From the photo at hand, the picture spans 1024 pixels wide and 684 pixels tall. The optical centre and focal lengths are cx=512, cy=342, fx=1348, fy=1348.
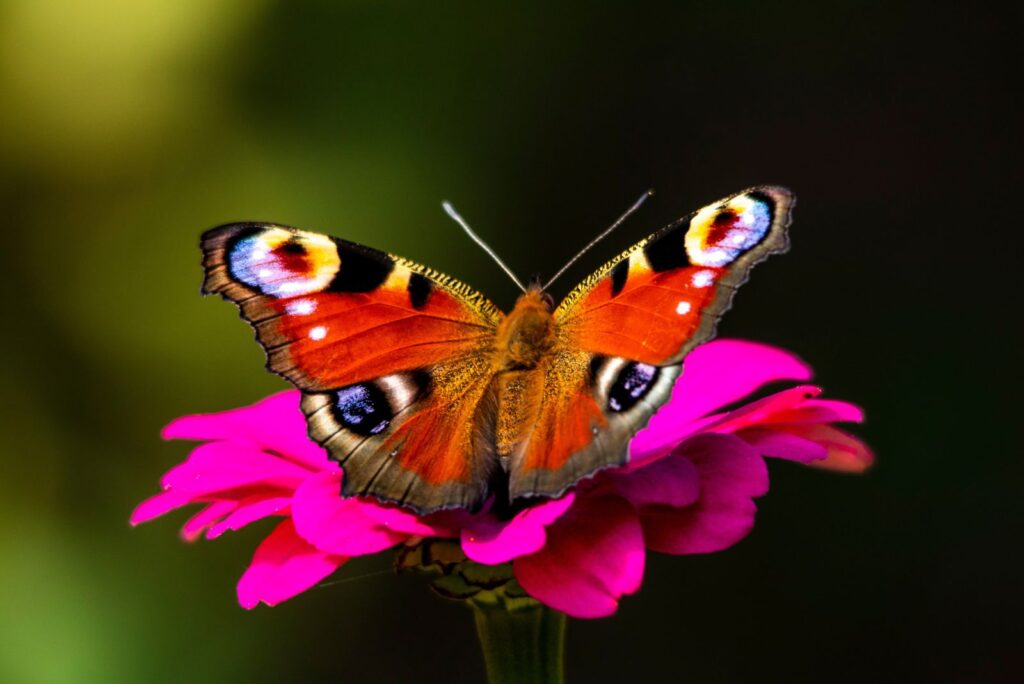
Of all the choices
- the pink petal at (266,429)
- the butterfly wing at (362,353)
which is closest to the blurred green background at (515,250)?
the pink petal at (266,429)

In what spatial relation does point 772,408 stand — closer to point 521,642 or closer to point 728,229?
point 728,229

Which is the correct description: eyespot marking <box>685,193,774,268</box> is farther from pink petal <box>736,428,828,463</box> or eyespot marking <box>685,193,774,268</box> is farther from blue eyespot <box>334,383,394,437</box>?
blue eyespot <box>334,383,394,437</box>

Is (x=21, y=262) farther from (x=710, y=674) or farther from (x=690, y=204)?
(x=710, y=674)

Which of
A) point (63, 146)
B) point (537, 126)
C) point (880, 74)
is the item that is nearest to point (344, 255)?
point (63, 146)

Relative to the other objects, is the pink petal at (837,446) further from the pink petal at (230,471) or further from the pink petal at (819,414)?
the pink petal at (230,471)

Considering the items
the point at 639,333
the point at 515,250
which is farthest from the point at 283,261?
the point at 515,250

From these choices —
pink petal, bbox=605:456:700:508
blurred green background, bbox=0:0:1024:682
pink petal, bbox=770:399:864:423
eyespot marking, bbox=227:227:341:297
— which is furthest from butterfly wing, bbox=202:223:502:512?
blurred green background, bbox=0:0:1024:682
